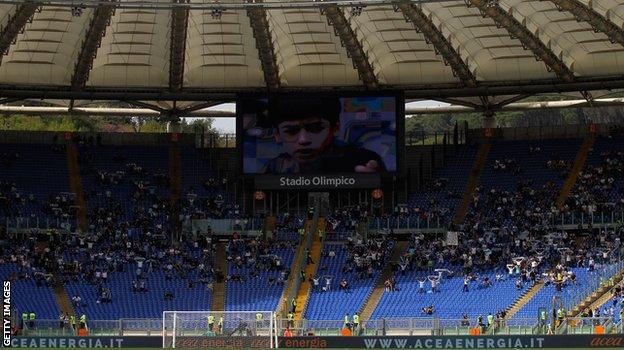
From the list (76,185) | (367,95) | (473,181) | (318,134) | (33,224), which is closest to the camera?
(33,224)

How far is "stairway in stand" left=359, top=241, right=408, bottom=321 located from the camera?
6119 centimetres

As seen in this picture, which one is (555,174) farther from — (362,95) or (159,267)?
(159,267)

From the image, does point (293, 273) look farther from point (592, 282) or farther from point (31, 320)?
point (31, 320)

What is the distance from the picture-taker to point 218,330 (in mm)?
52750

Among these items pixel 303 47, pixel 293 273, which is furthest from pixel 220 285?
pixel 303 47

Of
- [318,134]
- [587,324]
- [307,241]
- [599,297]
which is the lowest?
[599,297]

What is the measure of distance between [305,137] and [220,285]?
10.3m

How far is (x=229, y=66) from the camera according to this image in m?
68.3

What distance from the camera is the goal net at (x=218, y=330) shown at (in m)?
52.2

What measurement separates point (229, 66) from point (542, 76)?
16.3 m

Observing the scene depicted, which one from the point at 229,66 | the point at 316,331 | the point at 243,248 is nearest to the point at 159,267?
the point at 243,248

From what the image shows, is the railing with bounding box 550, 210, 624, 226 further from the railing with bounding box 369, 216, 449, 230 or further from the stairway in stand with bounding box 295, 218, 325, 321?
the stairway in stand with bounding box 295, 218, 325, 321

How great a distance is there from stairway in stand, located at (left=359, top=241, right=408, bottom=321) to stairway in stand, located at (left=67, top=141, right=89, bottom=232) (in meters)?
16.6

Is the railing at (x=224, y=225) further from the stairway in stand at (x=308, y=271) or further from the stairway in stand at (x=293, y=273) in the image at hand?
the stairway in stand at (x=308, y=271)
